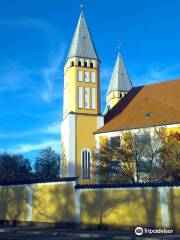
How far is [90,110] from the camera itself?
36219 mm

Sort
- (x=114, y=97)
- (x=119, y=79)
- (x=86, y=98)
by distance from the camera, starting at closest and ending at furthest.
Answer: (x=86, y=98) → (x=114, y=97) → (x=119, y=79)

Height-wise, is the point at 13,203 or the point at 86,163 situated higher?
the point at 86,163

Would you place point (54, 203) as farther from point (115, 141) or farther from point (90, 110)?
point (90, 110)

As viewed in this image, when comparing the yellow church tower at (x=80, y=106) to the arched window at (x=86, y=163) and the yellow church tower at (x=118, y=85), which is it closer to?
the arched window at (x=86, y=163)

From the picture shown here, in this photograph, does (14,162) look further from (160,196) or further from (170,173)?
(160,196)

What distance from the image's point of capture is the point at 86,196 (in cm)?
1758

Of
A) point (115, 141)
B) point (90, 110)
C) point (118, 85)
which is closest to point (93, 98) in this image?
point (90, 110)

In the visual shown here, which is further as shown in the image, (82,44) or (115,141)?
(82,44)

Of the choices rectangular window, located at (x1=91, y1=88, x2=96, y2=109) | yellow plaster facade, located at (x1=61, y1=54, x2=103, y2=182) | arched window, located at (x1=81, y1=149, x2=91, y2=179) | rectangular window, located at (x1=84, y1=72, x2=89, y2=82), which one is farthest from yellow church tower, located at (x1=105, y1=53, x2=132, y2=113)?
arched window, located at (x1=81, y1=149, x2=91, y2=179)

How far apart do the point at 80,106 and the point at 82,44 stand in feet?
24.1

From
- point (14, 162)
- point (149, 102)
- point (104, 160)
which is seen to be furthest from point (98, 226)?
point (14, 162)

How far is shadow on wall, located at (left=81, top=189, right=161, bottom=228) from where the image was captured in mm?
15609

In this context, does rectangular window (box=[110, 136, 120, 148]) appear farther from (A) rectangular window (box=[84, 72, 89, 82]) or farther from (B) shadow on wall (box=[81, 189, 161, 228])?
(B) shadow on wall (box=[81, 189, 161, 228])

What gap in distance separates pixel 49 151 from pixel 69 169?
39.4 m
